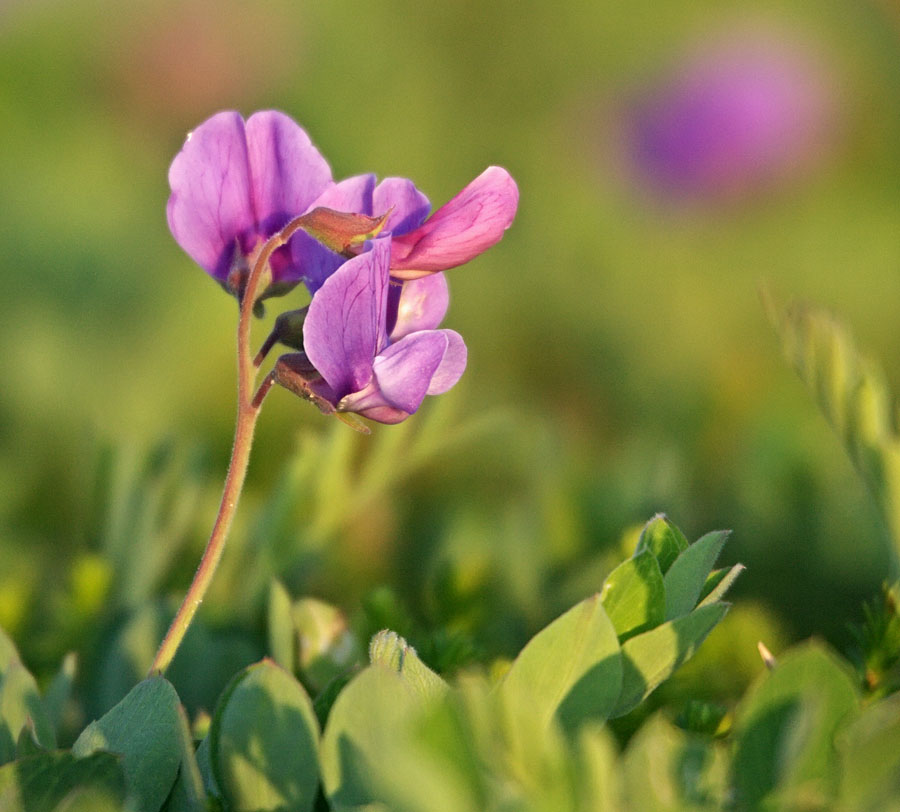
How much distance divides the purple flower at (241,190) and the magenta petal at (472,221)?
6cm

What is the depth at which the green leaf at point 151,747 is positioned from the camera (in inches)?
12.9

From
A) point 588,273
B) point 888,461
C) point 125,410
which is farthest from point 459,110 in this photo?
point 888,461

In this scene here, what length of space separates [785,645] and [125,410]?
0.55 m

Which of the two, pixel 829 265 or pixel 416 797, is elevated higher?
pixel 416 797

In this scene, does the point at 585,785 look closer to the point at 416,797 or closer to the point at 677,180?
the point at 416,797

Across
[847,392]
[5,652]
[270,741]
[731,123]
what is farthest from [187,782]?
[731,123]

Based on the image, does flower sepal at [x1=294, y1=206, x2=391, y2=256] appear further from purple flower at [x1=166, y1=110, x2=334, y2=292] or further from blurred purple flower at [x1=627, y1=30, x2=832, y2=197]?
blurred purple flower at [x1=627, y1=30, x2=832, y2=197]

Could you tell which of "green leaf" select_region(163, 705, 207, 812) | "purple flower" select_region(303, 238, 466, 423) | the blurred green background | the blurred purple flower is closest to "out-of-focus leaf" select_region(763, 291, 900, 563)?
the blurred green background

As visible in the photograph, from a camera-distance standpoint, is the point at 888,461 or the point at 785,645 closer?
the point at 888,461

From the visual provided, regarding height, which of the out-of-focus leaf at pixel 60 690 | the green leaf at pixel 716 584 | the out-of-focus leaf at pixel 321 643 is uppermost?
the green leaf at pixel 716 584

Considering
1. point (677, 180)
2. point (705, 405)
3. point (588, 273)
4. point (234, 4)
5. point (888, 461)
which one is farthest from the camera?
point (234, 4)

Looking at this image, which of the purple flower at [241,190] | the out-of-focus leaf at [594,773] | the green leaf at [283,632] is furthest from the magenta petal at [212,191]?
the out-of-focus leaf at [594,773]

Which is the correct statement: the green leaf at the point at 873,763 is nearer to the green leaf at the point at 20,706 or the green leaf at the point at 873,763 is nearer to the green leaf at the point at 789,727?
the green leaf at the point at 789,727

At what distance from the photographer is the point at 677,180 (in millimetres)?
1757
